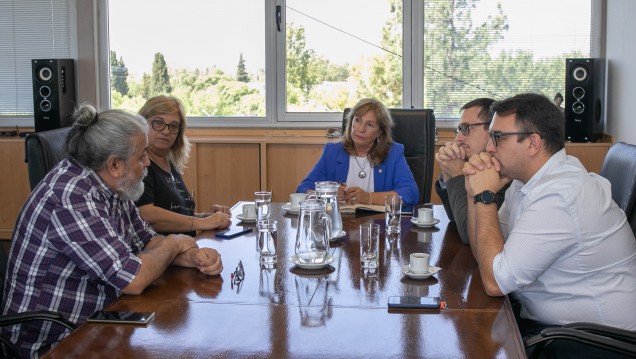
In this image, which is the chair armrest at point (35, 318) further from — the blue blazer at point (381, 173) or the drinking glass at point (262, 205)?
the blue blazer at point (381, 173)

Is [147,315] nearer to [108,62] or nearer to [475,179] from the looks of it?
[475,179]

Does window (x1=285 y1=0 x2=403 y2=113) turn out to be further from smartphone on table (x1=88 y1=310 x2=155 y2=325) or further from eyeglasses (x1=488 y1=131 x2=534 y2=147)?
smartphone on table (x1=88 y1=310 x2=155 y2=325)

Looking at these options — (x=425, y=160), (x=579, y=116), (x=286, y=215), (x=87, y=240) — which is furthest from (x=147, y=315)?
(x=579, y=116)

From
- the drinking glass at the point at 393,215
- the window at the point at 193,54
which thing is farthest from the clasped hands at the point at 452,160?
the window at the point at 193,54

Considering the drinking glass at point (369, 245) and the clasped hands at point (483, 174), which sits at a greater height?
the clasped hands at point (483, 174)

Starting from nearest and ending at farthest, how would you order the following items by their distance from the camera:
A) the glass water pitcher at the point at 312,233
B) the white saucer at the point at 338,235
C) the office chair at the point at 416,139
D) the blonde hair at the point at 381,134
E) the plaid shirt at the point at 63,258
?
the plaid shirt at the point at 63,258 < the glass water pitcher at the point at 312,233 < the white saucer at the point at 338,235 < the blonde hair at the point at 381,134 < the office chair at the point at 416,139

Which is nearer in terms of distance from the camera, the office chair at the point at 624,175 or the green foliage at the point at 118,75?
the office chair at the point at 624,175

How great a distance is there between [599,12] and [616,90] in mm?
701

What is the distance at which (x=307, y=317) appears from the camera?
5.69 feet

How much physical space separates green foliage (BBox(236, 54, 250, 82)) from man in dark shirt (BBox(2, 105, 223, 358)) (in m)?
3.62

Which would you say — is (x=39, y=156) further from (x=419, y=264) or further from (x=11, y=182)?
(x=11, y=182)

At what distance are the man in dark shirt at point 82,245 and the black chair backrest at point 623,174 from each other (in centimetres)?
137

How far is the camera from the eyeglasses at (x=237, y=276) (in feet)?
6.68

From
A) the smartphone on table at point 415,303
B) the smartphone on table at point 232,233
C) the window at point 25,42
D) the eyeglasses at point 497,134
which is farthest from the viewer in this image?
the window at point 25,42
